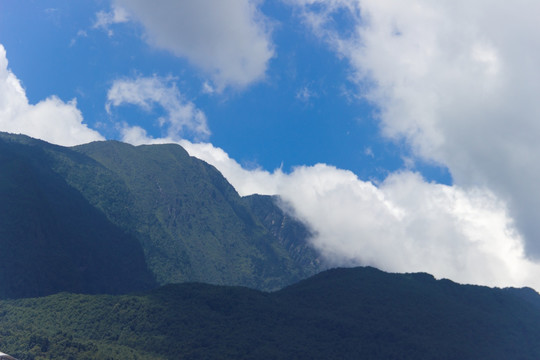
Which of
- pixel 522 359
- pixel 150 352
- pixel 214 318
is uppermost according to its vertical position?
pixel 522 359

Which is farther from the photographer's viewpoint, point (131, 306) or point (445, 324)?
point (445, 324)

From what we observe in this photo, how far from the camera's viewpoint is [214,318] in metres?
173

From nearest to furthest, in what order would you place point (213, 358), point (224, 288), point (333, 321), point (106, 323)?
point (213, 358)
point (106, 323)
point (333, 321)
point (224, 288)

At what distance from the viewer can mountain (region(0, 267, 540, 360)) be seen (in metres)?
154

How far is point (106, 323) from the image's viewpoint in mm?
164500

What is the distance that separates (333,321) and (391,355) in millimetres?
19131

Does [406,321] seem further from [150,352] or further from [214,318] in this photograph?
[150,352]

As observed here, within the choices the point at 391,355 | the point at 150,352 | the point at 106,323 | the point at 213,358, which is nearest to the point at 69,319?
the point at 106,323

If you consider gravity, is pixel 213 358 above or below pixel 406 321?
below

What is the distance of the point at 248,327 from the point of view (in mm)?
170250

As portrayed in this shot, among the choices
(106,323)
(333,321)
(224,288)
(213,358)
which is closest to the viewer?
(213,358)

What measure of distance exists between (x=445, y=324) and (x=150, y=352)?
284ft

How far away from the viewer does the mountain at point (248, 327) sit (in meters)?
154

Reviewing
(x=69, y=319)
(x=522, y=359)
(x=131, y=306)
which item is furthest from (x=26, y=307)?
(x=522, y=359)
